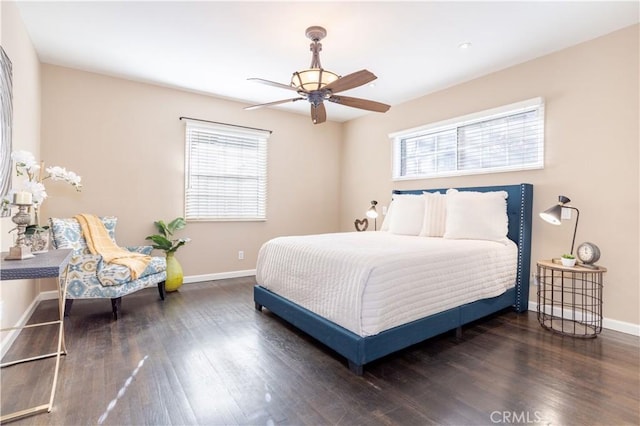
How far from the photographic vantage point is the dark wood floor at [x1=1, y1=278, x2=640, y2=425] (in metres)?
1.62

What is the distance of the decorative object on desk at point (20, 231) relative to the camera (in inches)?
69.7

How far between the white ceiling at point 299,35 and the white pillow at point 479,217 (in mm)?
1471

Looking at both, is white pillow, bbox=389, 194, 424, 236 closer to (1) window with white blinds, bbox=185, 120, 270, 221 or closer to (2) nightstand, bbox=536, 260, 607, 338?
(2) nightstand, bbox=536, 260, 607, 338

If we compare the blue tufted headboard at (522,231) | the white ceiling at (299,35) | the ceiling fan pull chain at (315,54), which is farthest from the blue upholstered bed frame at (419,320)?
the ceiling fan pull chain at (315,54)

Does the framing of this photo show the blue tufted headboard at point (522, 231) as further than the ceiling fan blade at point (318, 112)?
Yes

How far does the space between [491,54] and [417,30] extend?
38.7 inches

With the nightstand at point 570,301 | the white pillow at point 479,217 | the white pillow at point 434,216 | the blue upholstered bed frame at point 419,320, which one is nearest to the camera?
the blue upholstered bed frame at point 419,320

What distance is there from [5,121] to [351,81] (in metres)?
2.47

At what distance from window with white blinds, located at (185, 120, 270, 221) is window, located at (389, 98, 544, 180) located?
212 cm

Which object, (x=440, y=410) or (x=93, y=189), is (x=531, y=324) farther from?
(x=93, y=189)

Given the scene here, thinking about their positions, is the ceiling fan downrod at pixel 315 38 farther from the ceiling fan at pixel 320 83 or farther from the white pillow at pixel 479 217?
the white pillow at pixel 479 217

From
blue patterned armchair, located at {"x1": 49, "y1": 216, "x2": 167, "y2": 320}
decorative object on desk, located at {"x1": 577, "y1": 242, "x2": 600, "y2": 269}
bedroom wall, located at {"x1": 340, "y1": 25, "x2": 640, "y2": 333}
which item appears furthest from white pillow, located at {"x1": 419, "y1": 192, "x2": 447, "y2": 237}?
blue patterned armchair, located at {"x1": 49, "y1": 216, "x2": 167, "y2": 320}

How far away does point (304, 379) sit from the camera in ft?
6.40

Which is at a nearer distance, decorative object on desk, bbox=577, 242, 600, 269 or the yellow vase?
decorative object on desk, bbox=577, 242, 600, 269
